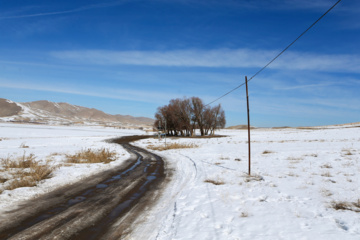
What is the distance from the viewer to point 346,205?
21.2 ft

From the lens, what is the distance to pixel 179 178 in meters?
11.4

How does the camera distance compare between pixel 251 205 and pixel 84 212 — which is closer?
pixel 84 212

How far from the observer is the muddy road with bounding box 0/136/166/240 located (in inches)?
192

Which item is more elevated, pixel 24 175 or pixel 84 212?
pixel 24 175

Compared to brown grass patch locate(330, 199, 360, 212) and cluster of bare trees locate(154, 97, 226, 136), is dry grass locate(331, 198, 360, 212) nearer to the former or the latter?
brown grass patch locate(330, 199, 360, 212)

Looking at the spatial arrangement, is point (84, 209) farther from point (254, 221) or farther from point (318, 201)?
point (318, 201)

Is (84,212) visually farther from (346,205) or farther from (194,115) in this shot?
(194,115)

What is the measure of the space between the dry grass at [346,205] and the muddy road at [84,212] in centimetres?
588

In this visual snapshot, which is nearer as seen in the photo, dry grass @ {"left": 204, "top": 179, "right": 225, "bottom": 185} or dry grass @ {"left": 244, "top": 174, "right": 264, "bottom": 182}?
dry grass @ {"left": 204, "top": 179, "right": 225, "bottom": 185}

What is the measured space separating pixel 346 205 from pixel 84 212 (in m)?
7.99

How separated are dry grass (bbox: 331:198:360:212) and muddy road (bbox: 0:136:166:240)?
5883mm

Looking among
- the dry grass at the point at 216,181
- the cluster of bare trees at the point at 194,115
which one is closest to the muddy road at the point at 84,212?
the dry grass at the point at 216,181

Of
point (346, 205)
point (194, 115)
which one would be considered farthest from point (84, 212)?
point (194, 115)

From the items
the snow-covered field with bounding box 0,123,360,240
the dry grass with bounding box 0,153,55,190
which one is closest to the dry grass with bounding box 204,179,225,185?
the snow-covered field with bounding box 0,123,360,240
